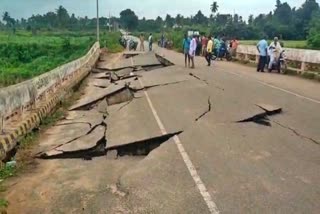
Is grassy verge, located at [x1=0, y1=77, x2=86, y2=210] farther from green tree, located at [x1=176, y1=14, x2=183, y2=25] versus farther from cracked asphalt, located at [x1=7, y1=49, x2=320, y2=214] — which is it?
green tree, located at [x1=176, y1=14, x2=183, y2=25]

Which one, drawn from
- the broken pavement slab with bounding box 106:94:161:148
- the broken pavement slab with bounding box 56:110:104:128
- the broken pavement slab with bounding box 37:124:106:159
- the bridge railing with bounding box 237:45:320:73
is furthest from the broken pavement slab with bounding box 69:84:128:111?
the bridge railing with bounding box 237:45:320:73

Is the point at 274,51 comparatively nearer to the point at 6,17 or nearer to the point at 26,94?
the point at 26,94

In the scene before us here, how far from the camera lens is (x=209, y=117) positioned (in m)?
10.3

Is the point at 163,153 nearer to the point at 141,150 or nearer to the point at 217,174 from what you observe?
the point at 141,150

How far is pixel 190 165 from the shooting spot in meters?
6.66

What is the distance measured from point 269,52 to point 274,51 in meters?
0.47

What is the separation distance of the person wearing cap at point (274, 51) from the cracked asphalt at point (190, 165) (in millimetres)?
9320

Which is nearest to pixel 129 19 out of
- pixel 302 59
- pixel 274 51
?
pixel 274 51

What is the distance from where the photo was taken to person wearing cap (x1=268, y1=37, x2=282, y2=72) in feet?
71.2

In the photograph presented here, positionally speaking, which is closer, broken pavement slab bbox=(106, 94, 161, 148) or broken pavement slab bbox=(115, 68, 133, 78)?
broken pavement slab bbox=(106, 94, 161, 148)

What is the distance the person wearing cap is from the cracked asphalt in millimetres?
9320

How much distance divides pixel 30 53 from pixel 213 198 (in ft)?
195

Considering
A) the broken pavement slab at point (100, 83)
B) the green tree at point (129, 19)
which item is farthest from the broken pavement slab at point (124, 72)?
the green tree at point (129, 19)

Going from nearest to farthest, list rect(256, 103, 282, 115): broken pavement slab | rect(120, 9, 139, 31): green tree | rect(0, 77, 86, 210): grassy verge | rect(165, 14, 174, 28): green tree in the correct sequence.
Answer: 1. rect(0, 77, 86, 210): grassy verge
2. rect(256, 103, 282, 115): broken pavement slab
3. rect(165, 14, 174, 28): green tree
4. rect(120, 9, 139, 31): green tree
